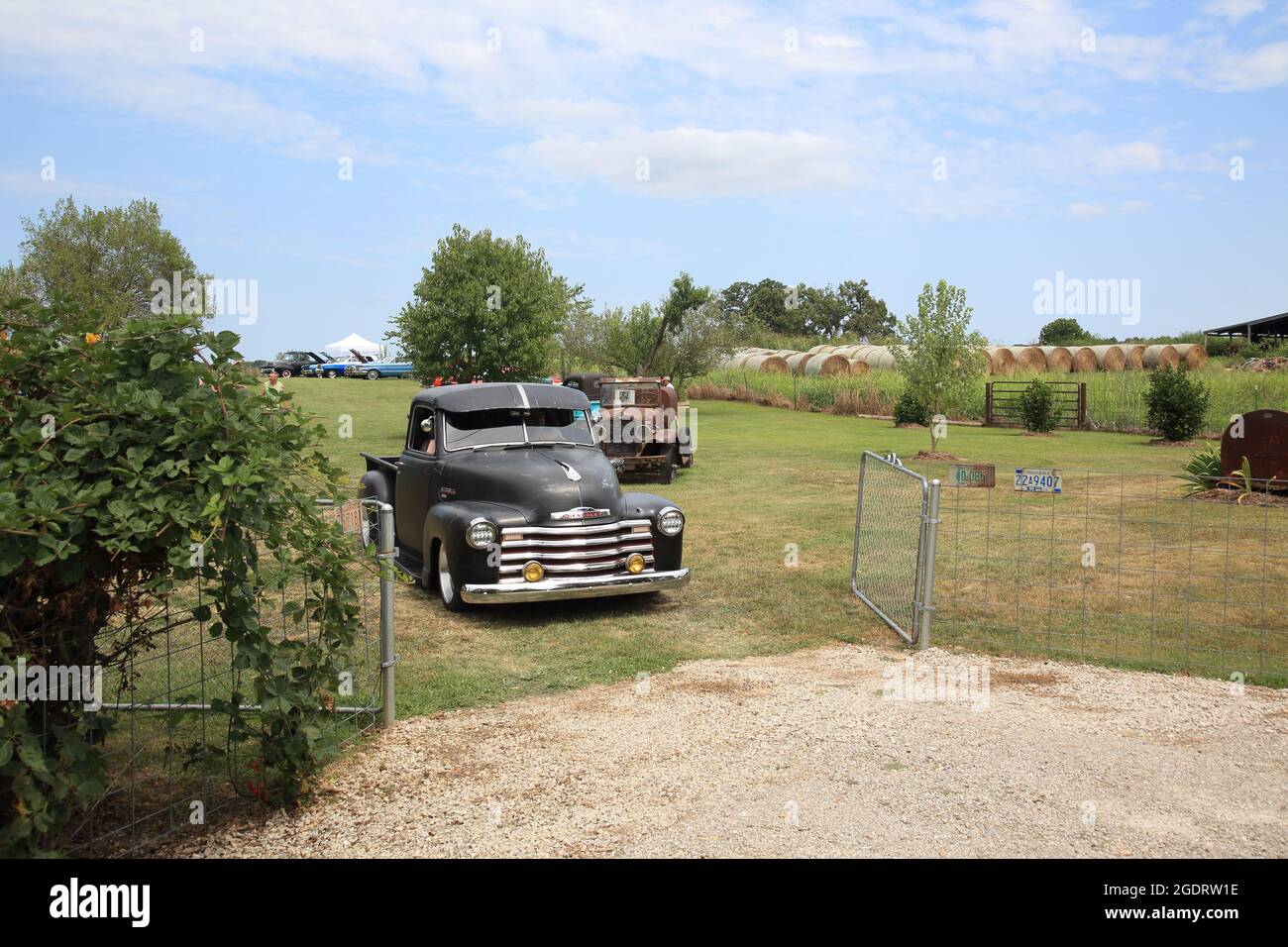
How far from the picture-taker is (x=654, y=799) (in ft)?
16.5

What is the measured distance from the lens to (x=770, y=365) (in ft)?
156

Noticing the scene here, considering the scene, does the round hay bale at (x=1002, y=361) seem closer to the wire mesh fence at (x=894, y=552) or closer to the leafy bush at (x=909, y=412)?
the leafy bush at (x=909, y=412)

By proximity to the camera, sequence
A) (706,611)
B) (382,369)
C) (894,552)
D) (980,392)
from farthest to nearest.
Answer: (382,369), (980,392), (894,552), (706,611)

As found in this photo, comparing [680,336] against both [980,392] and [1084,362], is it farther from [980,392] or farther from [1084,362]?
[1084,362]

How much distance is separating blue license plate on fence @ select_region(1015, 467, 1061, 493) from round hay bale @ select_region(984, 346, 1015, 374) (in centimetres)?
4071

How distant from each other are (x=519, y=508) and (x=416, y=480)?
5.50 ft

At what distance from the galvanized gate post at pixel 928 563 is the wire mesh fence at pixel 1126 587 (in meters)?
0.37

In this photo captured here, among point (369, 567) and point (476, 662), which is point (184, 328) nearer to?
point (369, 567)

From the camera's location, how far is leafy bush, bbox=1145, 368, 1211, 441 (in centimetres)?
2725

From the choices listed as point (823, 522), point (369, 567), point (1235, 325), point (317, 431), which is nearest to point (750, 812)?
point (369, 567)

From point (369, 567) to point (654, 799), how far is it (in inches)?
70.3

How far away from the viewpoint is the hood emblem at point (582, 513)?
28.8 feet

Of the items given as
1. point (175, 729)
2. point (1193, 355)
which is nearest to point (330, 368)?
point (1193, 355)

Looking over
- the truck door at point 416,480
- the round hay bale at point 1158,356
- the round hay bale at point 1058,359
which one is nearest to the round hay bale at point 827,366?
the round hay bale at point 1058,359
